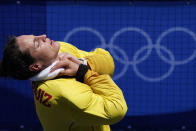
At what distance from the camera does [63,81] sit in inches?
65.2

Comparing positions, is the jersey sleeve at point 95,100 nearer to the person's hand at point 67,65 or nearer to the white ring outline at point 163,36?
the person's hand at point 67,65

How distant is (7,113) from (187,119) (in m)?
2.48

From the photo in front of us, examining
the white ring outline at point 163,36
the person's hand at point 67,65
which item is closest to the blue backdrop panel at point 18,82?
the white ring outline at point 163,36

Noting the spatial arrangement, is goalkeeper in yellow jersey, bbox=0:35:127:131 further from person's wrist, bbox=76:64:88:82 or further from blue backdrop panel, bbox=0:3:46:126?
blue backdrop panel, bbox=0:3:46:126

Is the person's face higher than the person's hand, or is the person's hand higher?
the person's face

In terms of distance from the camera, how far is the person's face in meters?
1.62

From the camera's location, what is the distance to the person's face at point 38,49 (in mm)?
1625

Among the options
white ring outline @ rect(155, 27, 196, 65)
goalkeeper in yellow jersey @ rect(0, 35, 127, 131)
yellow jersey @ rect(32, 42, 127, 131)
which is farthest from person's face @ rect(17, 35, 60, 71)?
white ring outline @ rect(155, 27, 196, 65)

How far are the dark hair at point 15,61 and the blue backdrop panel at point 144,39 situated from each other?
2.73m

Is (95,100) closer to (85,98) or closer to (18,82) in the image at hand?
(85,98)

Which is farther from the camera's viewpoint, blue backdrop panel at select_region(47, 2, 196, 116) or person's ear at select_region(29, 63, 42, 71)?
blue backdrop panel at select_region(47, 2, 196, 116)

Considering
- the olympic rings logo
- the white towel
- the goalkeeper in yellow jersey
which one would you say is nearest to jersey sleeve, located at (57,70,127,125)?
the goalkeeper in yellow jersey

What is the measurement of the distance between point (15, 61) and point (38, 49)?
0.13 m

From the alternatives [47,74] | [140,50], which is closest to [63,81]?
[47,74]
